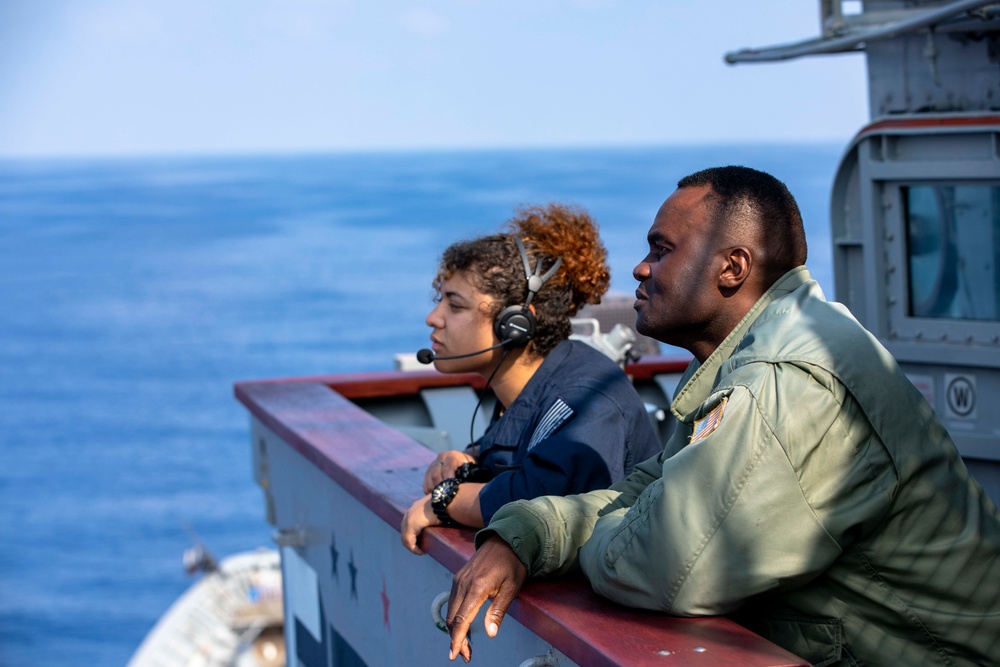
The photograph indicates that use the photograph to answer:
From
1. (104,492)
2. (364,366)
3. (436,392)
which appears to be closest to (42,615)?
(104,492)

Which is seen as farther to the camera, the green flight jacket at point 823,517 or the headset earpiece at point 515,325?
the headset earpiece at point 515,325

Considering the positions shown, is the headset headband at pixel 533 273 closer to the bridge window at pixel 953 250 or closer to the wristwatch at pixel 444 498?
the wristwatch at pixel 444 498

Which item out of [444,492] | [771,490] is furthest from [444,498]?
[771,490]

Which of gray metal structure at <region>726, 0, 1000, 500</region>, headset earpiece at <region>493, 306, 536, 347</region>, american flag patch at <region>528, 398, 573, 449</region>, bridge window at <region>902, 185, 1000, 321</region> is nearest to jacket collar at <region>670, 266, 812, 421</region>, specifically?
american flag patch at <region>528, 398, 573, 449</region>

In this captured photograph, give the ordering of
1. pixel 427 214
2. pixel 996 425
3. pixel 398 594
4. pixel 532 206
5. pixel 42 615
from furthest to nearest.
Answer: pixel 427 214
pixel 42 615
pixel 996 425
pixel 532 206
pixel 398 594

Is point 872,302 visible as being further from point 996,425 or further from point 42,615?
point 42,615

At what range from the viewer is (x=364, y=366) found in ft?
234

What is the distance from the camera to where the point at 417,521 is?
10.1 feet

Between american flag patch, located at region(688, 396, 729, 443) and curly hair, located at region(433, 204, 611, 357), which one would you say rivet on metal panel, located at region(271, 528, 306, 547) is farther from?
american flag patch, located at region(688, 396, 729, 443)

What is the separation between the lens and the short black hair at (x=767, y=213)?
2.33 meters

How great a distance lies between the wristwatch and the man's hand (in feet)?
1.88

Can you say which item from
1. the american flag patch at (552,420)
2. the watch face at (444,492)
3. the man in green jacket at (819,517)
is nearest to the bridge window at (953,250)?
the american flag patch at (552,420)

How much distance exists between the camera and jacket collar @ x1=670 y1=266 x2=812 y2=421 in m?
2.33

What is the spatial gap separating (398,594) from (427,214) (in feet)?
465
